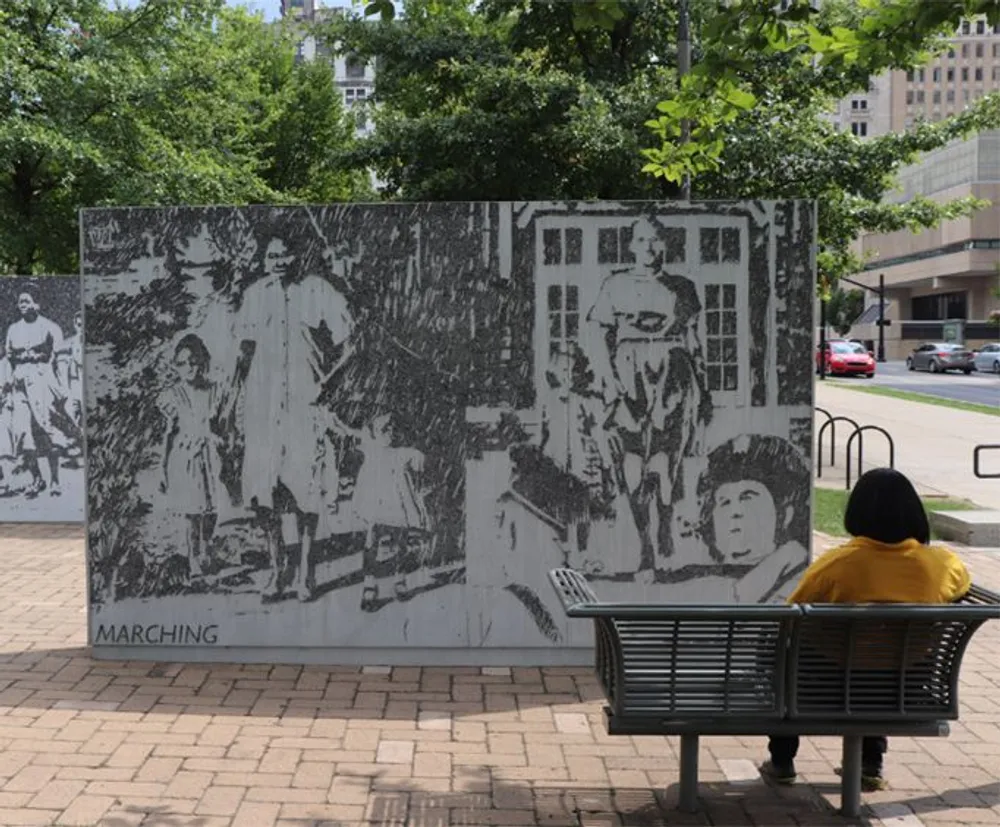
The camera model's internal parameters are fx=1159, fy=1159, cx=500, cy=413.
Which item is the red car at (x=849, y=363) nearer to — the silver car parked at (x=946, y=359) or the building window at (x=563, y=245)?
the silver car parked at (x=946, y=359)

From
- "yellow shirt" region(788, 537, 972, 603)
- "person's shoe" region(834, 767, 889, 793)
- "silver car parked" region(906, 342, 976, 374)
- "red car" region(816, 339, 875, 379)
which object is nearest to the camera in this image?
"yellow shirt" region(788, 537, 972, 603)

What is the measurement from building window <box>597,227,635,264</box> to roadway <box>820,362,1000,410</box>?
27971mm

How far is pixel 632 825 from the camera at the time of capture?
388 centimetres

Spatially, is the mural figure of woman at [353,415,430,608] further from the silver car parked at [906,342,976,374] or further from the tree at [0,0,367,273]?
the silver car parked at [906,342,976,374]

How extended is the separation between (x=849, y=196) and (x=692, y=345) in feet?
36.0

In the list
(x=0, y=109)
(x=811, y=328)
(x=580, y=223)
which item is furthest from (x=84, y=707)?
(x=0, y=109)

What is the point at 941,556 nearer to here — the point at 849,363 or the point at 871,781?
the point at 871,781

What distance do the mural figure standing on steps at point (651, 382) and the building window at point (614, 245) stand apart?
0.03 meters

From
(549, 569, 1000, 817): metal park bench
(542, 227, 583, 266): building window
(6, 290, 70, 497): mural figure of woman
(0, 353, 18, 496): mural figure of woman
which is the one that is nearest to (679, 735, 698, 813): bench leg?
(549, 569, 1000, 817): metal park bench

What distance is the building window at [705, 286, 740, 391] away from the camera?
220 inches

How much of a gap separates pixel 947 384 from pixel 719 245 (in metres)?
40.2

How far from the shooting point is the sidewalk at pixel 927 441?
46.1 ft

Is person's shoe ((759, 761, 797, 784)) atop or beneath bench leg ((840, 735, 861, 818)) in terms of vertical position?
beneath

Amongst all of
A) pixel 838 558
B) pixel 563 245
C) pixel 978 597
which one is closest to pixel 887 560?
pixel 838 558
